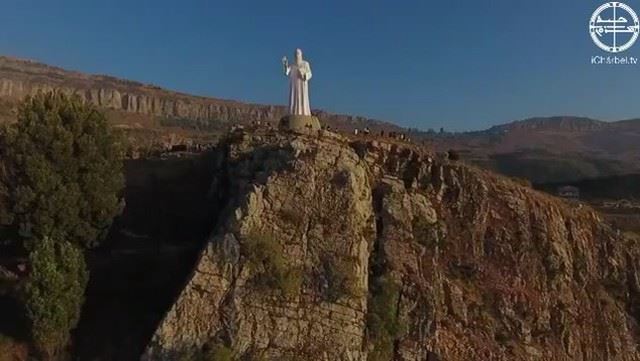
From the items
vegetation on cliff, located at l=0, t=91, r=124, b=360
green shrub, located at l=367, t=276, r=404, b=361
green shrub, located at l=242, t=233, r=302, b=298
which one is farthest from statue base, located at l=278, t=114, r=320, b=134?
green shrub, located at l=367, t=276, r=404, b=361

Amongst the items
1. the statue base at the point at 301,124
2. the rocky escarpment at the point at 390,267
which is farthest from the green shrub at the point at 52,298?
the statue base at the point at 301,124

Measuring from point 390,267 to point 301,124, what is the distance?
9.16m

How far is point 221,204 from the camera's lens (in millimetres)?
33094

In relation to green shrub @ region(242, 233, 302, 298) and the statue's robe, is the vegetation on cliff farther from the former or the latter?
the statue's robe

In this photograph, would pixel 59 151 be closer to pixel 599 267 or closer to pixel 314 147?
pixel 314 147

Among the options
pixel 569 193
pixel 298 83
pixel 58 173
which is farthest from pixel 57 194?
pixel 569 193

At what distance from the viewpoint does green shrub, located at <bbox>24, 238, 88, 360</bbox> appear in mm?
24188

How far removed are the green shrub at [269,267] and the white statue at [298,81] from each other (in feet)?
31.7

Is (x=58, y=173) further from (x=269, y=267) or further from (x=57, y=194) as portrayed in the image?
(x=269, y=267)

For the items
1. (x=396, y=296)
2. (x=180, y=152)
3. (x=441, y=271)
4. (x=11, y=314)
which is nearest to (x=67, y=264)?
(x=11, y=314)

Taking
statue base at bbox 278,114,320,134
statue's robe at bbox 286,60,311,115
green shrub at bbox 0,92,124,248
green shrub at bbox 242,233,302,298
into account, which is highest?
statue's robe at bbox 286,60,311,115

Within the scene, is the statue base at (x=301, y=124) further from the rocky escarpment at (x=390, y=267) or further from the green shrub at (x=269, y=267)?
the green shrub at (x=269, y=267)

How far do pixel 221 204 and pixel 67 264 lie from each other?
952 cm

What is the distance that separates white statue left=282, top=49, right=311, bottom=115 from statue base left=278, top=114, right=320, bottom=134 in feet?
1.73
